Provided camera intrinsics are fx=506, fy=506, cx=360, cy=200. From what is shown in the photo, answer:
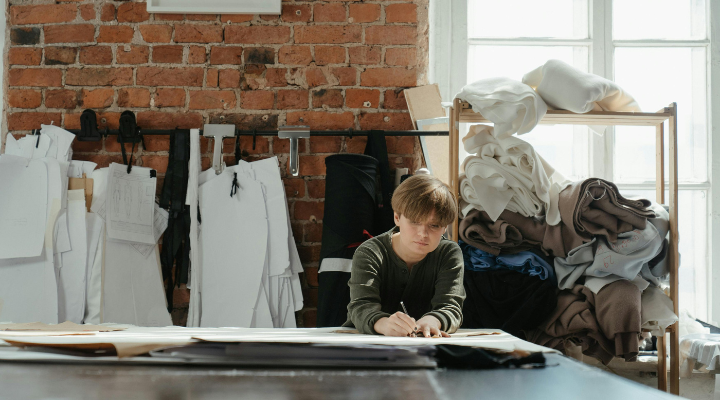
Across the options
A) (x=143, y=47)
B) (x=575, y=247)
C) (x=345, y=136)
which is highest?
(x=143, y=47)

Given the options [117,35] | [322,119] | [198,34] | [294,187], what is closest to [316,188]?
[294,187]

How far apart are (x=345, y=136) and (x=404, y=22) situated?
46cm

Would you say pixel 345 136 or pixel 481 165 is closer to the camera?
pixel 481 165

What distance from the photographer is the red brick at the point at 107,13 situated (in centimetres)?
178

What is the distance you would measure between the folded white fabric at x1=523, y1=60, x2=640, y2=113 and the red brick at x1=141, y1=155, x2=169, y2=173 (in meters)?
1.23

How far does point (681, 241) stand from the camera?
6.43ft

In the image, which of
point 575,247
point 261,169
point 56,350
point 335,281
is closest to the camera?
point 56,350

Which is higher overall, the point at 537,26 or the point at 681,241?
the point at 537,26

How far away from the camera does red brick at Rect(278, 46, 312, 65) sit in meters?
1.79

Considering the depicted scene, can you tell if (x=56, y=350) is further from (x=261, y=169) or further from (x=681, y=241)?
(x=681, y=241)

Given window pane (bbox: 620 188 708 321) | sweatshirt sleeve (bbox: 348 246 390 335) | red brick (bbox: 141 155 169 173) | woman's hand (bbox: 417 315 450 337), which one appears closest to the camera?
woman's hand (bbox: 417 315 450 337)

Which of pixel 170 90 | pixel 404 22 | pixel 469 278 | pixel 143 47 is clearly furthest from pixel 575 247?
pixel 143 47

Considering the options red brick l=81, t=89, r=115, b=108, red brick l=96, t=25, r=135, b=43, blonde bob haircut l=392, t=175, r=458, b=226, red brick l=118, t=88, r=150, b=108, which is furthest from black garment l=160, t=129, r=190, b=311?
blonde bob haircut l=392, t=175, r=458, b=226

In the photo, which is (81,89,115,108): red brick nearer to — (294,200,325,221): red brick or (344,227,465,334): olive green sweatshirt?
(294,200,325,221): red brick
